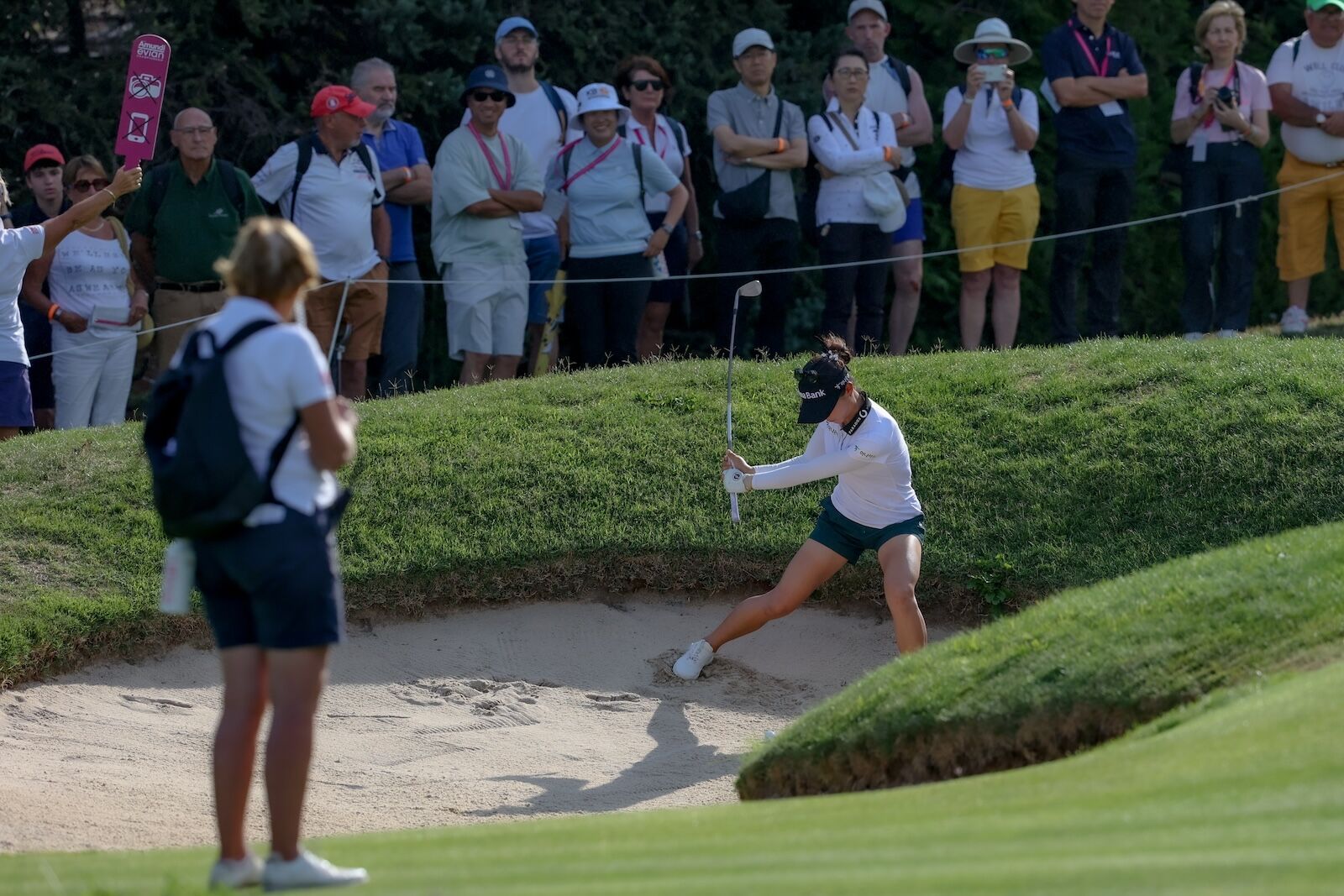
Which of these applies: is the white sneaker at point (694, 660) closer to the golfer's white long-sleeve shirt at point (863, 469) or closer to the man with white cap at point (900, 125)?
the golfer's white long-sleeve shirt at point (863, 469)

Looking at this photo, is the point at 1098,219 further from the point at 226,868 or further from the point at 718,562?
the point at 226,868

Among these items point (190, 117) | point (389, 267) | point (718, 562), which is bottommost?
point (718, 562)

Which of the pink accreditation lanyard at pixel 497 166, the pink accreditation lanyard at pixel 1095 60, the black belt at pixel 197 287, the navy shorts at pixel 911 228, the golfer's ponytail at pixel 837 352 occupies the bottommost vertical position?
the black belt at pixel 197 287

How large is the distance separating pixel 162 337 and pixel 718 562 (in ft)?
15.7

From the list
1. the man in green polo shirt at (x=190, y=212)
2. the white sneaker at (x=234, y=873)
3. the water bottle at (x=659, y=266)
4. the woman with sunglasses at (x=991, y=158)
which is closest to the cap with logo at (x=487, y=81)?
the water bottle at (x=659, y=266)

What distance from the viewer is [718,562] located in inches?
450

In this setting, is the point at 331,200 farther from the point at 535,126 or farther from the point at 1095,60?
the point at 1095,60

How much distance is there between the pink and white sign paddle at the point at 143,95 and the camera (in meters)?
11.8

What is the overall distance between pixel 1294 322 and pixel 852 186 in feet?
13.5

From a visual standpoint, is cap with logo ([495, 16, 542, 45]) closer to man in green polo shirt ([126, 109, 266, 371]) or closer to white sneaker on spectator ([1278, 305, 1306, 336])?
man in green polo shirt ([126, 109, 266, 371])

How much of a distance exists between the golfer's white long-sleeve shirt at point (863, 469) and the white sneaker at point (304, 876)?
4788 millimetres

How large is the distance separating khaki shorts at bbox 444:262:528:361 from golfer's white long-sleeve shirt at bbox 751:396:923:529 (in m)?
4.47

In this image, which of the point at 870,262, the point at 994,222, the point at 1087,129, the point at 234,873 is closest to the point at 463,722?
the point at 234,873

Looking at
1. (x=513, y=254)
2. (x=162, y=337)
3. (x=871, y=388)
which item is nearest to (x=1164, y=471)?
(x=871, y=388)
